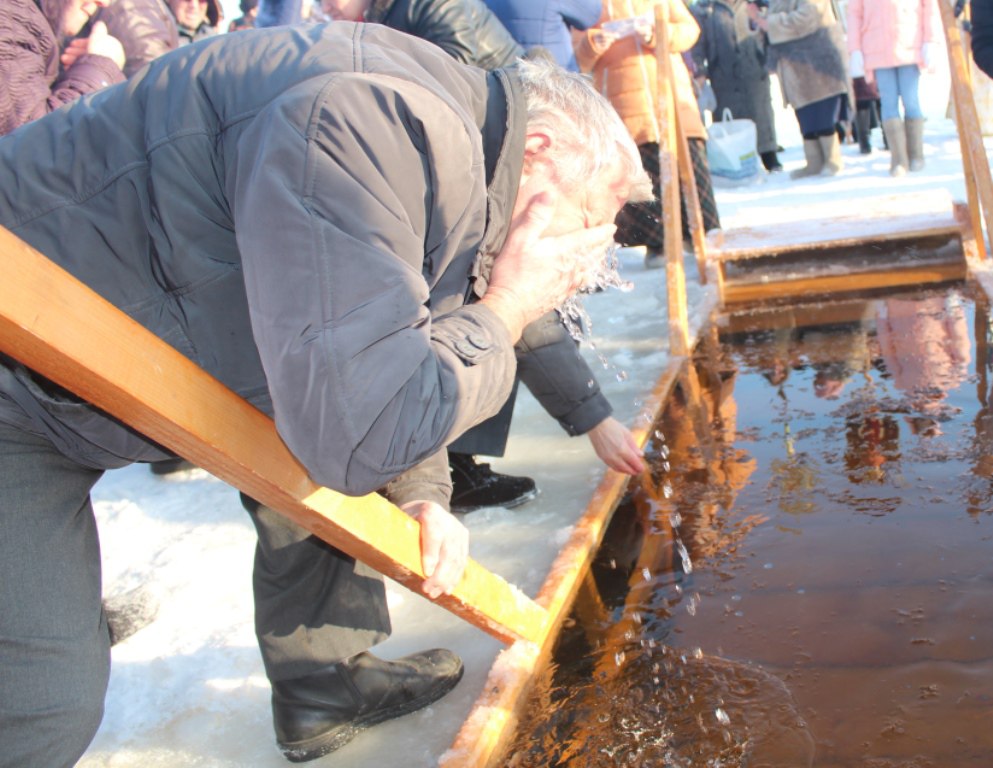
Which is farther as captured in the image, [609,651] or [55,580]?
[609,651]

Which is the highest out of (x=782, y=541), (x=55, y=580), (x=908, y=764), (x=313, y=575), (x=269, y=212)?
(x=269, y=212)

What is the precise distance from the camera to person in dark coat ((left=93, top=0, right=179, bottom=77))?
3.74 m

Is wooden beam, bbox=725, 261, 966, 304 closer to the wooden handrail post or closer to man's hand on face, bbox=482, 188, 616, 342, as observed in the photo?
the wooden handrail post

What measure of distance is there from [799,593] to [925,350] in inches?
74.4

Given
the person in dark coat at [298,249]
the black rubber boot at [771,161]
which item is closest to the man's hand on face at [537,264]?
the person in dark coat at [298,249]

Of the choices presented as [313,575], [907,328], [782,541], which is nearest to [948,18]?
[907,328]

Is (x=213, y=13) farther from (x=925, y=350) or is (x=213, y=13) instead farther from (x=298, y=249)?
(x=298, y=249)

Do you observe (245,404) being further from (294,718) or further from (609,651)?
(609,651)

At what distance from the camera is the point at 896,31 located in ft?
24.8

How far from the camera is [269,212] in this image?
1.18 meters

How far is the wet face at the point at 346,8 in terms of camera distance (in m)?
3.34

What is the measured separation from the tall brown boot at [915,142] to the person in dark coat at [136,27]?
6317 mm

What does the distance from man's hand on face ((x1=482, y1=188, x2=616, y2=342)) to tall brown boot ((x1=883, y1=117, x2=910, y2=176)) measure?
731 centimetres

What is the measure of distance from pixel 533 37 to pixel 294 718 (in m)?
3.51
